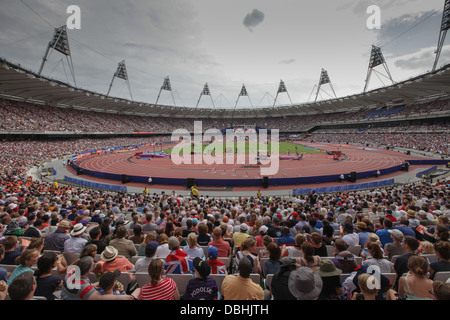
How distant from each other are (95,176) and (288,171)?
1040 inches

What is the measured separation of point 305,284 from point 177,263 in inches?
94.2

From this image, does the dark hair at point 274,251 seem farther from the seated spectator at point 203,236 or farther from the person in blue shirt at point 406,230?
the person in blue shirt at point 406,230

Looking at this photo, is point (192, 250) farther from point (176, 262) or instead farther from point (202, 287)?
point (202, 287)

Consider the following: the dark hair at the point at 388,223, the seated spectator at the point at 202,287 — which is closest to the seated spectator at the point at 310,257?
the seated spectator at the point at 202,287

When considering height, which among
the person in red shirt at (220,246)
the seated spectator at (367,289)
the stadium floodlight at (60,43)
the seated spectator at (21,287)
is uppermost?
the stadium floodlight at (60,43)

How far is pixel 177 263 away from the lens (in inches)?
156

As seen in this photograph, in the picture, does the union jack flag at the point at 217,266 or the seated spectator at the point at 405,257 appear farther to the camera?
the union jack flag at the point at 217,266

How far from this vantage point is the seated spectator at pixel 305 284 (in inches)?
108

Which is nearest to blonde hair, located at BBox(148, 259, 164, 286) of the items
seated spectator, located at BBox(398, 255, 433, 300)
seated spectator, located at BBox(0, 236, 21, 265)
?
seated spectator, located at BBox(0, 236, 21, 265)

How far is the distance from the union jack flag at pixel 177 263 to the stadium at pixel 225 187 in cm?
2

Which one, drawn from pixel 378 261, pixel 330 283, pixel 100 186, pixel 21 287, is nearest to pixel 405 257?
pixel 378 261
